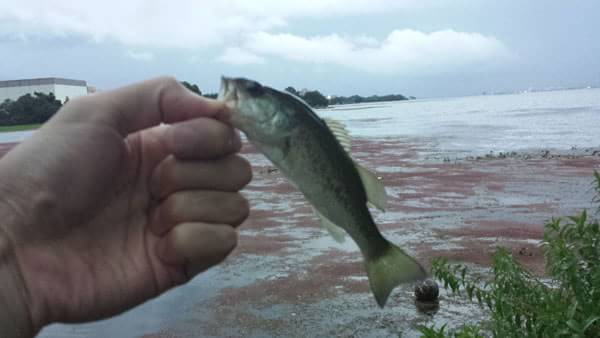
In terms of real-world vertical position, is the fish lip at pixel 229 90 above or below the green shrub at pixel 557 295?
above

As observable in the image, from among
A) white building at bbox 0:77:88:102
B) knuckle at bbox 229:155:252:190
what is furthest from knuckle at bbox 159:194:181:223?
white building at bbox 0:77:88:102

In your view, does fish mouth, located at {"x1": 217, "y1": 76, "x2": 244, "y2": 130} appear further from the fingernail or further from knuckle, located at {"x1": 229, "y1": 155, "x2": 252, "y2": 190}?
knuckle, located at {"x1": 229, "y1": 155, "x2": 252, "y2": 190}

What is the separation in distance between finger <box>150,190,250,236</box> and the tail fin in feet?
2.12

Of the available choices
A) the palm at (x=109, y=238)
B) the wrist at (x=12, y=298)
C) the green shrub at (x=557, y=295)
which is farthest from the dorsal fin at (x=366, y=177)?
the green shrub at (x=557, y=295)

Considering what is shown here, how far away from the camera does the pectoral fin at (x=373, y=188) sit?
97.6 inches

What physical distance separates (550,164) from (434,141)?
1700 centimetres

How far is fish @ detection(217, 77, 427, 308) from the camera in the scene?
226 centimetres

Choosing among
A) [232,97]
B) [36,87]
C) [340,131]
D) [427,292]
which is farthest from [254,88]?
[36,87]

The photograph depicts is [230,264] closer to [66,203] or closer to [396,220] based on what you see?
[396,220]

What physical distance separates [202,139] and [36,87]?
121362mm

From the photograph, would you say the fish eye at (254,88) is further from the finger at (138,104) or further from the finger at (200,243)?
the finger at (200,243)

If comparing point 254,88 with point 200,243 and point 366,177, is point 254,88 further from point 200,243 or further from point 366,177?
point 200,243

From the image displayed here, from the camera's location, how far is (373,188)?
251 centimetres

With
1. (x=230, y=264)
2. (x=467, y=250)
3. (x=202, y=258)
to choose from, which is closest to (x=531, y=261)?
(x=467, y=250)
